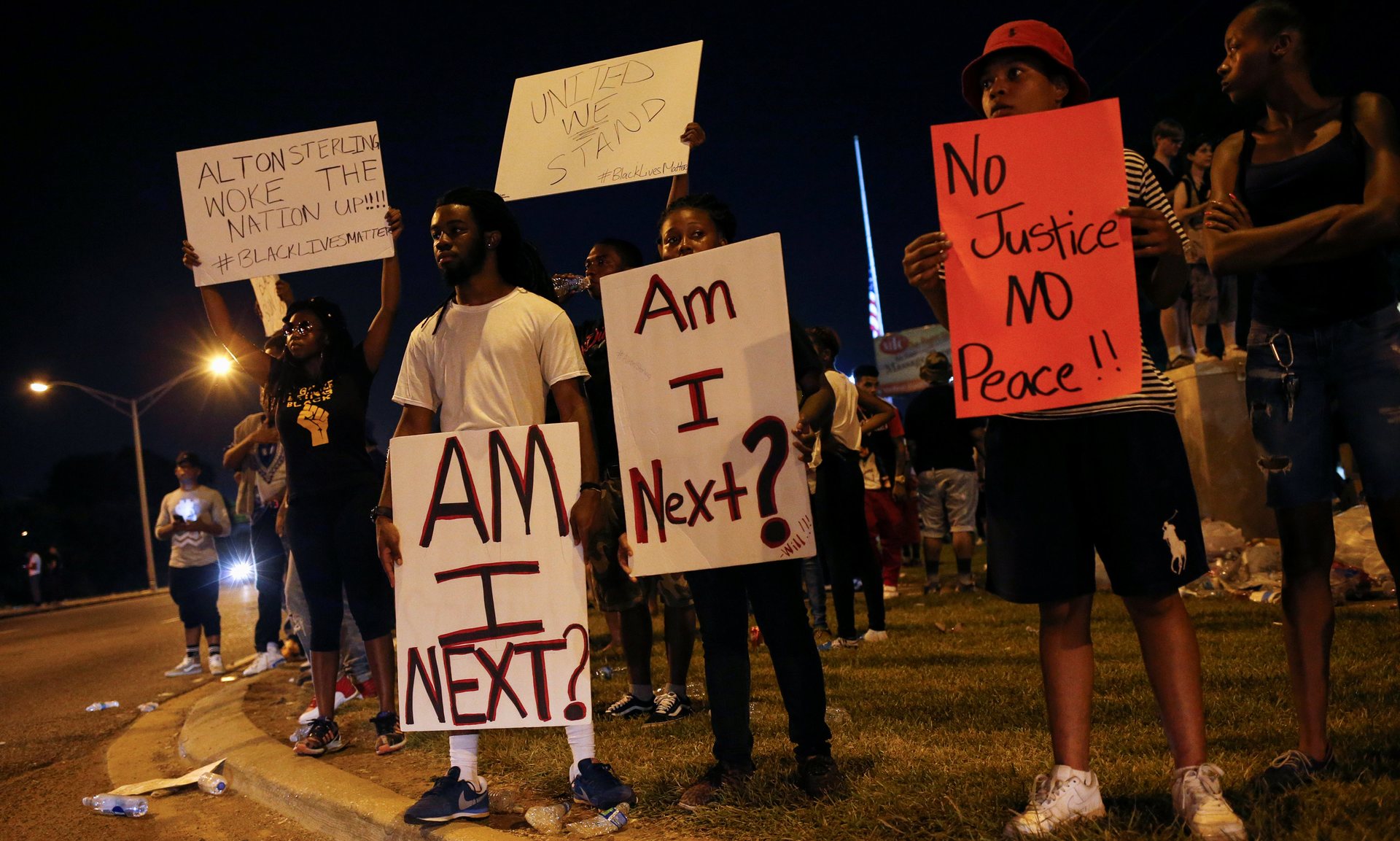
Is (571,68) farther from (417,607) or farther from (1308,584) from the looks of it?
(1308,584)

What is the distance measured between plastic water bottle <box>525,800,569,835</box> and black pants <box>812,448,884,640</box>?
2.95 metres

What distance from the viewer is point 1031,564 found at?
107 inches

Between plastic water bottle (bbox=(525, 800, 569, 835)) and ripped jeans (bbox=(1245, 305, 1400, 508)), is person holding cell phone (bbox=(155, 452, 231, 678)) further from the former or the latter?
ripped jeans (bbox=(1245, 305, 1400, 508))

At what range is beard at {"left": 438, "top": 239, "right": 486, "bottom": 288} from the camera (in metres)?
3.55

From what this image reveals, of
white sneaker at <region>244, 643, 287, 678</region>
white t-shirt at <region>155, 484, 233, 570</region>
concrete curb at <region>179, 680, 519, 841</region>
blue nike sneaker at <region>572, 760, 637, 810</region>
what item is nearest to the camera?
blue nike sneaker at <region>572, 760, 637, 810</region>

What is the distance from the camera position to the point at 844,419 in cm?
605

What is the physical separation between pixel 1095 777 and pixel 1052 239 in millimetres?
1398

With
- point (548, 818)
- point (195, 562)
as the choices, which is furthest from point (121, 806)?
point (195, 562)

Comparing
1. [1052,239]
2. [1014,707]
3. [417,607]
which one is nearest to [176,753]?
[417,607]

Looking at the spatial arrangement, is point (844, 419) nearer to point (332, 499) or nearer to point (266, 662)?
point (332, 499)

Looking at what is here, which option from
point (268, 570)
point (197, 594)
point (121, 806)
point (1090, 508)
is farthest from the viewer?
point (197, 594)

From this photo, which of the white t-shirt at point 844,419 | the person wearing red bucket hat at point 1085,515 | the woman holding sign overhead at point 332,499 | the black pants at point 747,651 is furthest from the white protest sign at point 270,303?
the person wearing red bucket hat at point 1085,515

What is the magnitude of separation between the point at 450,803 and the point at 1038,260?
2.44 meters

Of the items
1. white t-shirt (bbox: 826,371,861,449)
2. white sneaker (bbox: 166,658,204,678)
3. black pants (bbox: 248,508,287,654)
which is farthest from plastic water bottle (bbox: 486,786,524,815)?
white sneaker (bbox: 166,658,204,678)
